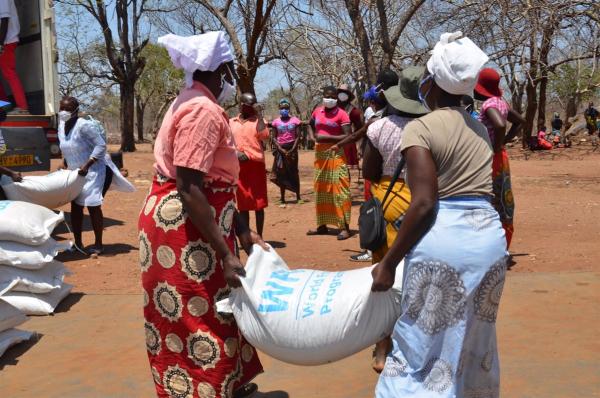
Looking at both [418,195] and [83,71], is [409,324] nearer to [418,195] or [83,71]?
[418,195]

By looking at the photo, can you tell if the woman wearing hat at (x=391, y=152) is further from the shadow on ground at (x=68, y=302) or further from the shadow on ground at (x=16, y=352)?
the shadow on ground at (x=68, y=302)

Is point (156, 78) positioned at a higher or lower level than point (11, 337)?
higher

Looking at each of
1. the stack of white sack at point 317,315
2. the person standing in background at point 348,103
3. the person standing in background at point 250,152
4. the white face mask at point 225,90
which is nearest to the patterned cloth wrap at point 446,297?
the stack of white sack at point 317,315

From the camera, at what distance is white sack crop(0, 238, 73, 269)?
447 cm

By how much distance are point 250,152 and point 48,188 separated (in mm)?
1981

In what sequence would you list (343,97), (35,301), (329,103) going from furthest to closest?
(343,97)
(329,103)
(35,301)

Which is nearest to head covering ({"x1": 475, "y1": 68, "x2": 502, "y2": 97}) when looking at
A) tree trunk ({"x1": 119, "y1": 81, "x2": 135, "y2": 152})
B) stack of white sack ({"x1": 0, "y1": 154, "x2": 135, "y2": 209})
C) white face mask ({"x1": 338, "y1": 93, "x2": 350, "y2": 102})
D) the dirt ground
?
the dirt ground

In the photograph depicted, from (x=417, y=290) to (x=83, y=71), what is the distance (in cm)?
2917

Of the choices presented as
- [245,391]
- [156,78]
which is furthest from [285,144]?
[156,78]

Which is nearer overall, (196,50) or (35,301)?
(196,50)

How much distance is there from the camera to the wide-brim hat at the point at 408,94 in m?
3.49

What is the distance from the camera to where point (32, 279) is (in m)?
4.70

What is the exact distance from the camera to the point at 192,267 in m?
2.78

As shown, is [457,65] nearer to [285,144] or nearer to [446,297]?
[446,297]
